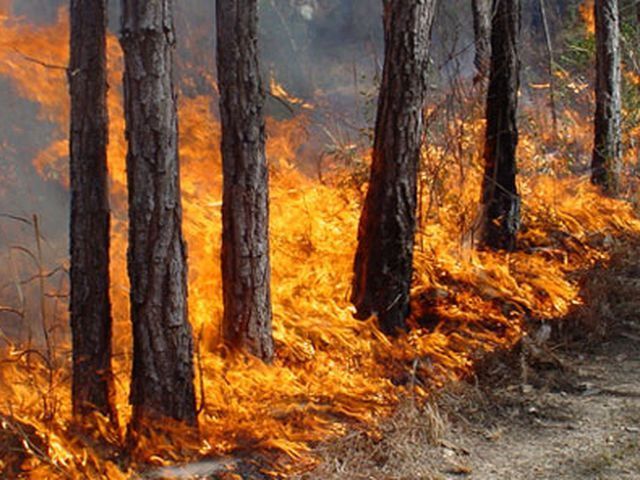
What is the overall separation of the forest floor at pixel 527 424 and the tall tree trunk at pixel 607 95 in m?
4.88

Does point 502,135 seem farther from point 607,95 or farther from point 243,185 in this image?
point 243,185

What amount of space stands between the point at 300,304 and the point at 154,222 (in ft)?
8.93

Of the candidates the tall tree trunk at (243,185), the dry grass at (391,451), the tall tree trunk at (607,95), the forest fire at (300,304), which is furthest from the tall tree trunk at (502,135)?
the dry grass at (391,451)

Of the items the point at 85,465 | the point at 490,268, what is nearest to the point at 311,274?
the point at 490,268

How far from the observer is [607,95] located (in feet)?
39.3

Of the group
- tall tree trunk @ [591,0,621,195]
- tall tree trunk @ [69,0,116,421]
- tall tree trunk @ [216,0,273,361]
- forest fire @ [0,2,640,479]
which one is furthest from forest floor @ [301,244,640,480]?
tall tree trunk @ [591,0,621,195]

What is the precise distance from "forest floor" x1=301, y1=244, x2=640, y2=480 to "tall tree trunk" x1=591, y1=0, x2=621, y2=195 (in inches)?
192

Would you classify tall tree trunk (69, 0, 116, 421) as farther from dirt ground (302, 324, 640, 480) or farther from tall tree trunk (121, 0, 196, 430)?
dirt ground (302, 324, 640, 480)

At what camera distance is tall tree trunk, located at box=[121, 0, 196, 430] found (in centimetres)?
474

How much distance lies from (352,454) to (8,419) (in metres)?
2.01

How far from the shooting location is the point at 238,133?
614 centimetres

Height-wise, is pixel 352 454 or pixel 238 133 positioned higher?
pixel 238 133

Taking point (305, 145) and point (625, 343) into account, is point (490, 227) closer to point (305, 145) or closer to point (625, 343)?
point (625, 343)

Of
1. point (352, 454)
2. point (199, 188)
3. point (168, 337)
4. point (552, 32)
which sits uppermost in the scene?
point (552, 32)
